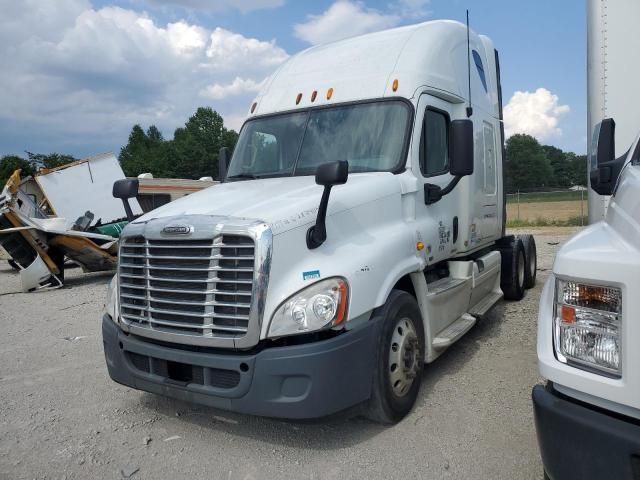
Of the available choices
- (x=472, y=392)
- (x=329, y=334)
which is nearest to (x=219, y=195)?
(x=329, y=334)

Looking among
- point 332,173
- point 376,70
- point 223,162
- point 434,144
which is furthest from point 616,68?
point 223,162

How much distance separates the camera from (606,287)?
190 centimetres

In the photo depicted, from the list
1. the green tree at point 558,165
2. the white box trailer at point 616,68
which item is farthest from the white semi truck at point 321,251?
the green tree at point 558,165

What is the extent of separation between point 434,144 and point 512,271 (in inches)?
135

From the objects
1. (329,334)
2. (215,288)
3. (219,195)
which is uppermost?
(219,195)

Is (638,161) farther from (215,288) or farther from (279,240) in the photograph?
(215,288)

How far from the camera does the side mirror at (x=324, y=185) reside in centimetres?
318

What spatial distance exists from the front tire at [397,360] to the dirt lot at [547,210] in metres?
26.1

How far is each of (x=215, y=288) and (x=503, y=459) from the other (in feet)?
6.80

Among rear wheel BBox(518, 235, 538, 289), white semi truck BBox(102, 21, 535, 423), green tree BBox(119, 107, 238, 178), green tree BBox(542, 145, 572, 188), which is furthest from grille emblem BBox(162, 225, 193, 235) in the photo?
green tree BBox(542, 145, 572, 188)

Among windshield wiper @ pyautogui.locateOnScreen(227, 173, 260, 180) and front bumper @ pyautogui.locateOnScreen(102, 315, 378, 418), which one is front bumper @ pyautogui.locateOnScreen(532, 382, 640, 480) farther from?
windshield wiper @ pyautogui.locateOnScreen(227, 173, 260, 180)

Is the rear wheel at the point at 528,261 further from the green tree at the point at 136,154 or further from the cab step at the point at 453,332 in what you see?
the green tree at the point at 136,154

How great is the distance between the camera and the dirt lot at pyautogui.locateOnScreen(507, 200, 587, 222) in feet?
A: 92.5

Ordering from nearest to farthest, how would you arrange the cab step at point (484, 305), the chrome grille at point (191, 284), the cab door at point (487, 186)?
1. the chrome grille at point (191, 284)
2. the cab step at point (484, 305)
3. the cab door at point (487, 186)
